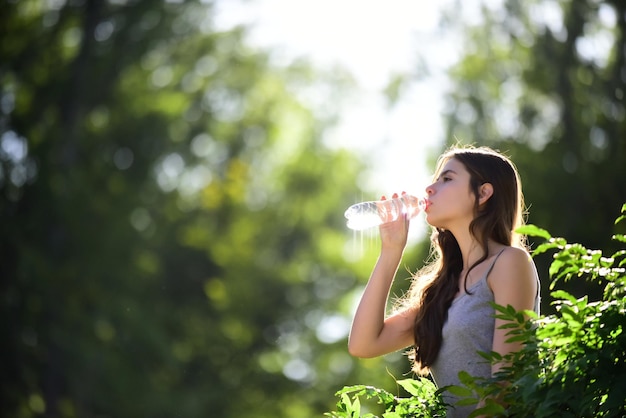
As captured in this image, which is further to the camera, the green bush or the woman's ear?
the woman's ear

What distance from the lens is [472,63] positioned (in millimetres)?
17703

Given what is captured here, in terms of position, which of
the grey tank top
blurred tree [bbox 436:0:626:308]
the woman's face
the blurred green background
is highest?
the blurred green background

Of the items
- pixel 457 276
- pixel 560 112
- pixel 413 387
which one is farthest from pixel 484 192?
pixel 560 112

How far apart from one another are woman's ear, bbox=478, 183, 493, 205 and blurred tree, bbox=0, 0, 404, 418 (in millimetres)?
20464

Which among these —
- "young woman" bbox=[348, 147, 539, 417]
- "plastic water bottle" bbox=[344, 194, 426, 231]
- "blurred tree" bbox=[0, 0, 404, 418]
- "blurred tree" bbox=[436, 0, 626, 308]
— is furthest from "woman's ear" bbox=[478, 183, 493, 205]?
"blurred tree" bbox=[0, 0, 404, 418]

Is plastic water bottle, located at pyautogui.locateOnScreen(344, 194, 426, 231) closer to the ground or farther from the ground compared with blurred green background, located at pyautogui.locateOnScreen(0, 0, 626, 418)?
closer to the ground

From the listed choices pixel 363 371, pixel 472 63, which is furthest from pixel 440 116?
pixel 363 371

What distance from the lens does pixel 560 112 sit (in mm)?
15641

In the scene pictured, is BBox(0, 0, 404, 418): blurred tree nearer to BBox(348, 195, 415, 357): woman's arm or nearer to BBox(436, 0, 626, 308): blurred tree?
BBox(436, 0, 626, 308): blurred tree

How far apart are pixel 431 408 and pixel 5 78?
899 inches

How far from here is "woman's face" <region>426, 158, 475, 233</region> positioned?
352 centimetres

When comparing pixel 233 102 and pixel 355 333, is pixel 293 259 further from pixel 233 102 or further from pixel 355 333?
pixel 355 333

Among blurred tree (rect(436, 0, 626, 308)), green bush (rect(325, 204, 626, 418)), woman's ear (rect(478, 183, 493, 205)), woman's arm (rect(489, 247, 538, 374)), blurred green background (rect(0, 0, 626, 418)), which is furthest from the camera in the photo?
blurred green background (rect(0, 0, 626, 418))

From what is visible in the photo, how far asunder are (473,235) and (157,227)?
23609 millimetres
